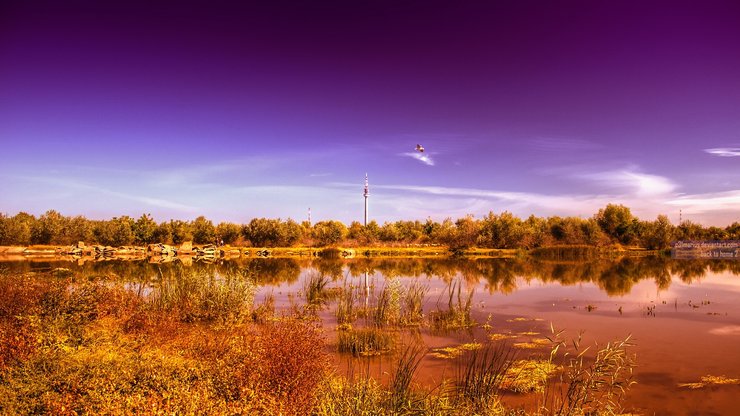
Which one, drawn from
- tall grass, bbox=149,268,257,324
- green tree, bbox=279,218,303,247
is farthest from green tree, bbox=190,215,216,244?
tall grass, bbox=149,268,257,324

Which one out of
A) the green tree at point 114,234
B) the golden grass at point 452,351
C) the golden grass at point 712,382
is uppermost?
the green tree at point 114,234

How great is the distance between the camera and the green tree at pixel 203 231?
85.8m

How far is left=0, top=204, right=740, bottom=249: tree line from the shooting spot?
225 ft

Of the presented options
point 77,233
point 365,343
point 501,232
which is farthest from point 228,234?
point 365,343

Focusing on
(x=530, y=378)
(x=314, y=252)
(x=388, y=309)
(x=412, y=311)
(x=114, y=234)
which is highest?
(x=114, y=234)

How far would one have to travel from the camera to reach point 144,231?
83.5m

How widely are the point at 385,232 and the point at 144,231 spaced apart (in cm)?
4249

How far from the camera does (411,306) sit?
1573 centimetres

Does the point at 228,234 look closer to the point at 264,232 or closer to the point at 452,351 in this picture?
the point at 264,232

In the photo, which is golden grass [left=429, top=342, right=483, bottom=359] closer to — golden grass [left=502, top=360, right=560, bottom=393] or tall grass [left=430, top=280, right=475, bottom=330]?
golden grass [left=502, top=360, right=560, bottom=393]

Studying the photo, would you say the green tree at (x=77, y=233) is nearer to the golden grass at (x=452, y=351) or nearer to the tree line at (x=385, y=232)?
the tree line at (x=385, y=232)

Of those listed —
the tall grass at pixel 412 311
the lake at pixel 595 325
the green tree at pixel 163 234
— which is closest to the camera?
the lake at pixel 595 325

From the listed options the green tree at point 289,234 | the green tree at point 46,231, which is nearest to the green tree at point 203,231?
the green tree at point 289,234

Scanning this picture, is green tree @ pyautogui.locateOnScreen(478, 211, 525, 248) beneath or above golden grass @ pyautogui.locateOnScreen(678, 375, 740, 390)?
above
